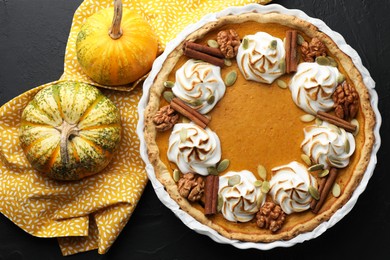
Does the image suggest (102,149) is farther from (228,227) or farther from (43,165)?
(228,227)

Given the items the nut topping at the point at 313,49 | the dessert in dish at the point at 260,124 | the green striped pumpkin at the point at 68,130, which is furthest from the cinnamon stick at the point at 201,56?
the green striped pumpkin at the point at 68,130

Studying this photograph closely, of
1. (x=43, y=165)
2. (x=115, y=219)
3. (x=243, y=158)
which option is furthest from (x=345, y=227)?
(x=43, y=165)

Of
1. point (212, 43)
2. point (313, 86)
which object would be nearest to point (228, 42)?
point (212, 43)

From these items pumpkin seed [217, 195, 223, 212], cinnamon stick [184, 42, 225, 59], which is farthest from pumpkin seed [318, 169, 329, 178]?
cinnamon stick [184, 42, 225, 59]

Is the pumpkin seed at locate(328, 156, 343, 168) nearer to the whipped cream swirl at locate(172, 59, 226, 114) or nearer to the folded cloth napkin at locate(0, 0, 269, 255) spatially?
the whipped cream swirl at locate(172, 59, 226, 114)

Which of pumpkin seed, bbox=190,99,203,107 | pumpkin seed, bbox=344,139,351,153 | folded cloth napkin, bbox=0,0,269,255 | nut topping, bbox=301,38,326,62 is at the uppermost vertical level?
nut topping, bbox=301,38,326,62
